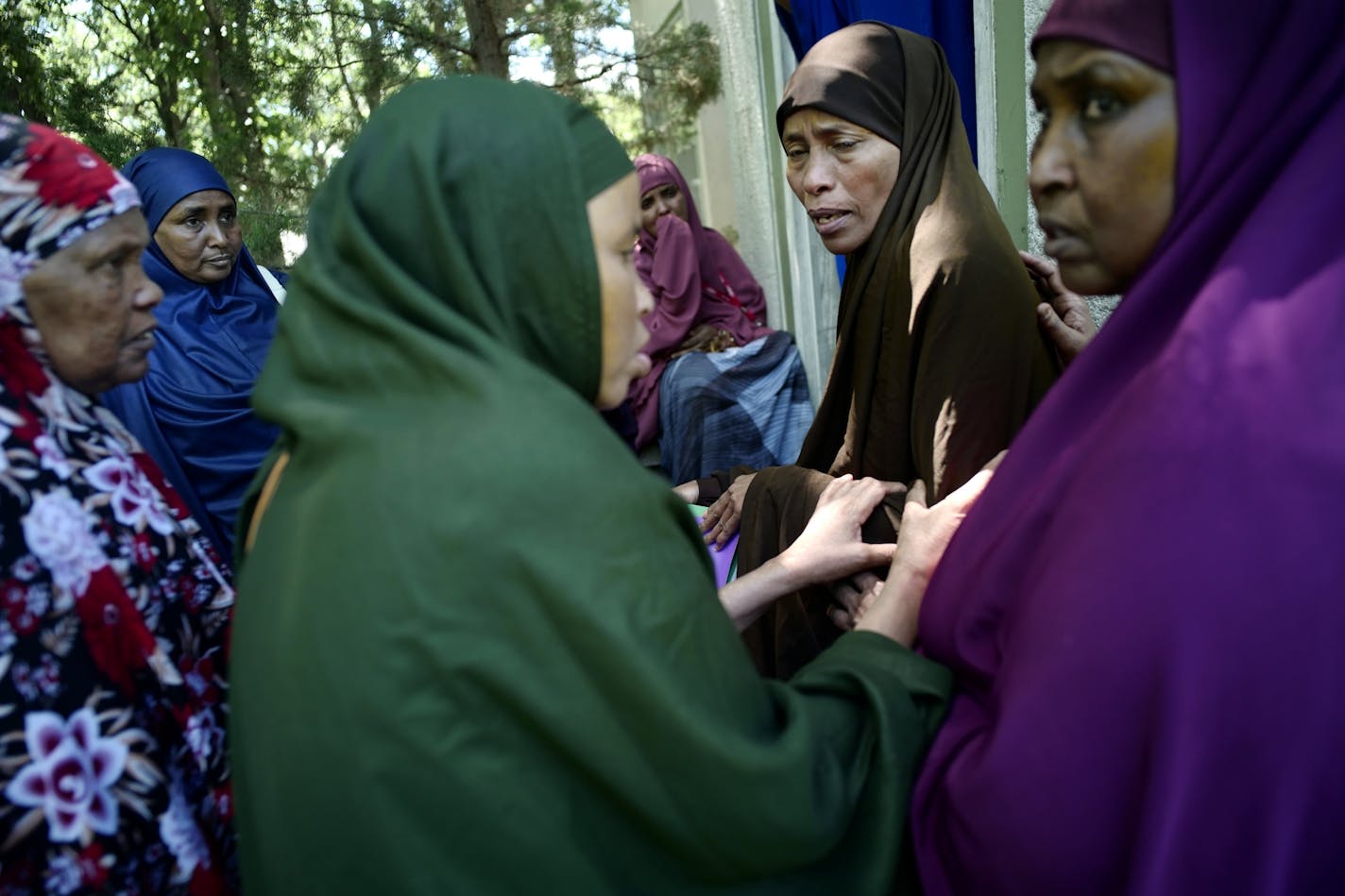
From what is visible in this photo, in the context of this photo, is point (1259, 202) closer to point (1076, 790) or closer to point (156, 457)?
point (1076, 790)

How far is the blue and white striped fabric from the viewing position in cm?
464

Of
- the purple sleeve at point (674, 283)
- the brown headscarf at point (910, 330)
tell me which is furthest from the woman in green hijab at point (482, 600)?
the purple sleeve at point (674, 283)

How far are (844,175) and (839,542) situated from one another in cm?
91

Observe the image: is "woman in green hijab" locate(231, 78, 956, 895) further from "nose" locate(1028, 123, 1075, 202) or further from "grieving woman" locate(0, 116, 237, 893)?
"nose" locate(1028, 123, 1075, 202)

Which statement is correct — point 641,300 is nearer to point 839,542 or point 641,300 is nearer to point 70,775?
point 839,542

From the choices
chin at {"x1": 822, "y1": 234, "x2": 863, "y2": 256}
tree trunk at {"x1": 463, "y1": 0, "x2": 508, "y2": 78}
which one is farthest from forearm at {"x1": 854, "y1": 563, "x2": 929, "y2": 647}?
tree trunk at {"x1": 463, "y1": 0, "x2": 508, "y2": 78}

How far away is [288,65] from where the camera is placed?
17.0 ft

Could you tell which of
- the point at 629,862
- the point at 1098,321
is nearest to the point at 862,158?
the point at 1098,321

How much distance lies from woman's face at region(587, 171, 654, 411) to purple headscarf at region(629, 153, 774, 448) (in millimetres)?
3679

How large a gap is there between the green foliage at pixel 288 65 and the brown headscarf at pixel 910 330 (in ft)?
12.4

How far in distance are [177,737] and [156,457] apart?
7.34 feet

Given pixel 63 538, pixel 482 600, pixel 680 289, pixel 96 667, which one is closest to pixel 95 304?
pixel 63 538

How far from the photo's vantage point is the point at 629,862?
40.4 inches

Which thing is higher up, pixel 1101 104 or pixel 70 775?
pixel 1101 104
